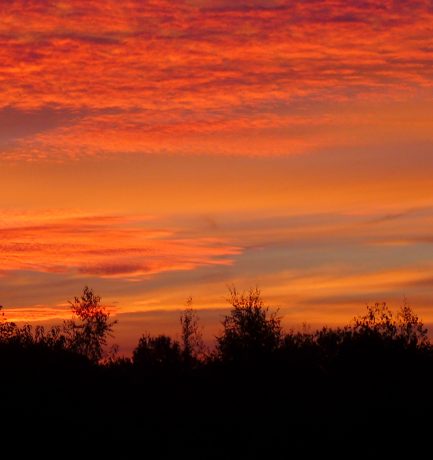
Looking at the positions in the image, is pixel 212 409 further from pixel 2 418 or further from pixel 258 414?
pixel 2 418

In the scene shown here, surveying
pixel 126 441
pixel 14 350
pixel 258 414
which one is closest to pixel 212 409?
pixel 258 414

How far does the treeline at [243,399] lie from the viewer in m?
34.2

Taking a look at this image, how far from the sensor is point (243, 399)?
131ft

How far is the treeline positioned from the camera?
34188 millimetres

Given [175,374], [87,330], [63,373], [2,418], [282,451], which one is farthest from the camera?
[87,330]

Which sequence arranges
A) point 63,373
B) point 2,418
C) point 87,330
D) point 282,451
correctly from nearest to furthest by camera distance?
point 282,451, point 2,418, point 63,373, point 87,330

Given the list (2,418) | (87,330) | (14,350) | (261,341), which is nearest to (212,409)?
(2,418)

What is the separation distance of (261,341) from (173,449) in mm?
31101

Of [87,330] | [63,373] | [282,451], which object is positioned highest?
[87,330]

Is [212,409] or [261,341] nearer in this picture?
[212,409]

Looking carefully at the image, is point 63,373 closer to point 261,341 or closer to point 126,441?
point 126,441

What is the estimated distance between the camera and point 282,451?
A: 32906 millimetres

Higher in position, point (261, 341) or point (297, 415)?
point (261, 341)

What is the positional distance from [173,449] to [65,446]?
12.4ft
